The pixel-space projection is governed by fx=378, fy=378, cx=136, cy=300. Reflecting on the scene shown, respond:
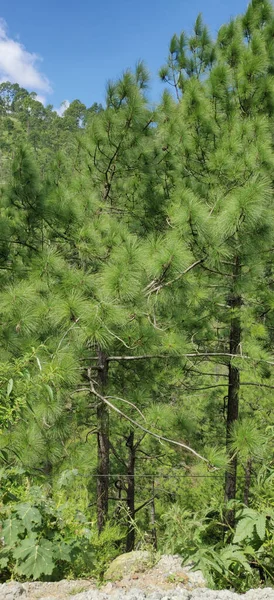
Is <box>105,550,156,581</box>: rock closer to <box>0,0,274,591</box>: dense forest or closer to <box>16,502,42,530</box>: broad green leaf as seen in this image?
<box>0,0,274,591</box>: dense forest

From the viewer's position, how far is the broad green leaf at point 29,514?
1.87 meters

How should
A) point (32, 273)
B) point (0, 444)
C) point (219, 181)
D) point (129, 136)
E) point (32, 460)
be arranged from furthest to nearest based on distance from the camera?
point (129, 136) < point (219, 181) < point (32, 273) < point (32, 460) < point (0, 444)

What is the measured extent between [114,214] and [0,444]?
3287 mm

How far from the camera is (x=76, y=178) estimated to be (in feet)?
15.5

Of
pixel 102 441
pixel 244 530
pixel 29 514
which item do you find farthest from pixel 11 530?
pixel 102 441

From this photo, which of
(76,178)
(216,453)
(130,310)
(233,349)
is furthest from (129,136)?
(216,453)

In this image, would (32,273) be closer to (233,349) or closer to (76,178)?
(76,178)

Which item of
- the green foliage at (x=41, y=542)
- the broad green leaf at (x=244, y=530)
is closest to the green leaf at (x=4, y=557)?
the green foliage at (x=41, y=542)

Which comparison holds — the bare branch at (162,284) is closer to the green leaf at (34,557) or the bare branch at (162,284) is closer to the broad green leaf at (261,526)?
the broad green leaf at (261,526)

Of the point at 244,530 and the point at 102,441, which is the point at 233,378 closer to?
the point at 102,441

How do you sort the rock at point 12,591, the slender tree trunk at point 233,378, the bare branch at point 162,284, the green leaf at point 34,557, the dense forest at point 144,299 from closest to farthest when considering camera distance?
the rock at point 12,591, the green leaf at point 34,557, the dense forest at point 144,299, the bare branch at point 162,284, the slender tree trunk at point 233,378

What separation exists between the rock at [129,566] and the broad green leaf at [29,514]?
2.02 ft

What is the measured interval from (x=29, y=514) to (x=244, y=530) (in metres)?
1.07

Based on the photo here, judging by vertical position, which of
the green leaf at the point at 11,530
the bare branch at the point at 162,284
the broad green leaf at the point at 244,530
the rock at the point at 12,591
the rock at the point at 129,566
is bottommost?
the rock at the point at 129,566
